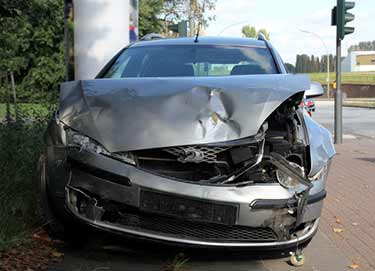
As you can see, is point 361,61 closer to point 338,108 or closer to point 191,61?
point 338,108

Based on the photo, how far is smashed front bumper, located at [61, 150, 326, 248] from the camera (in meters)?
3.72

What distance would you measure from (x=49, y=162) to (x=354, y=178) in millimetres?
5976

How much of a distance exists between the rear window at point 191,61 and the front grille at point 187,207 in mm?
1909

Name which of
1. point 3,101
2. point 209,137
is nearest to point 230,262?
point 209,137

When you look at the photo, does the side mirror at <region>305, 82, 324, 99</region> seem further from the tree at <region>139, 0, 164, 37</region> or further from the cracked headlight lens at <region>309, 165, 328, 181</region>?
the tree at <region>139, 0, 164, 37</region>

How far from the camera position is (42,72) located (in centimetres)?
3003

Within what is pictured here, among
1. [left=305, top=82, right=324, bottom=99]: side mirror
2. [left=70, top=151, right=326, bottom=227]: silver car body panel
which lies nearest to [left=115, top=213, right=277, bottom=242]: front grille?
[left=70, top=151, right=326, bottom=227]: silver car body panel

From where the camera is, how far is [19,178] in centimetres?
565

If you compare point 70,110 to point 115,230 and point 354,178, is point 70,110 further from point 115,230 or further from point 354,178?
point 354,178

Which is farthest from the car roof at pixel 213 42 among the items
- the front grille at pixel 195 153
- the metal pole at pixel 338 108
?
the metal pole at pixel 338 108

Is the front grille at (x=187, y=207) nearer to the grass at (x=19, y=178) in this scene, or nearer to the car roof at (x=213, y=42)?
the grass at (x=19, y=178)

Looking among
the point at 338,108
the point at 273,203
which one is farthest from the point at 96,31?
the point at 338,108

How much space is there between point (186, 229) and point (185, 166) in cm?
41

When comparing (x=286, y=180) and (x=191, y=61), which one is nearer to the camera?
(x=286, y=180)
